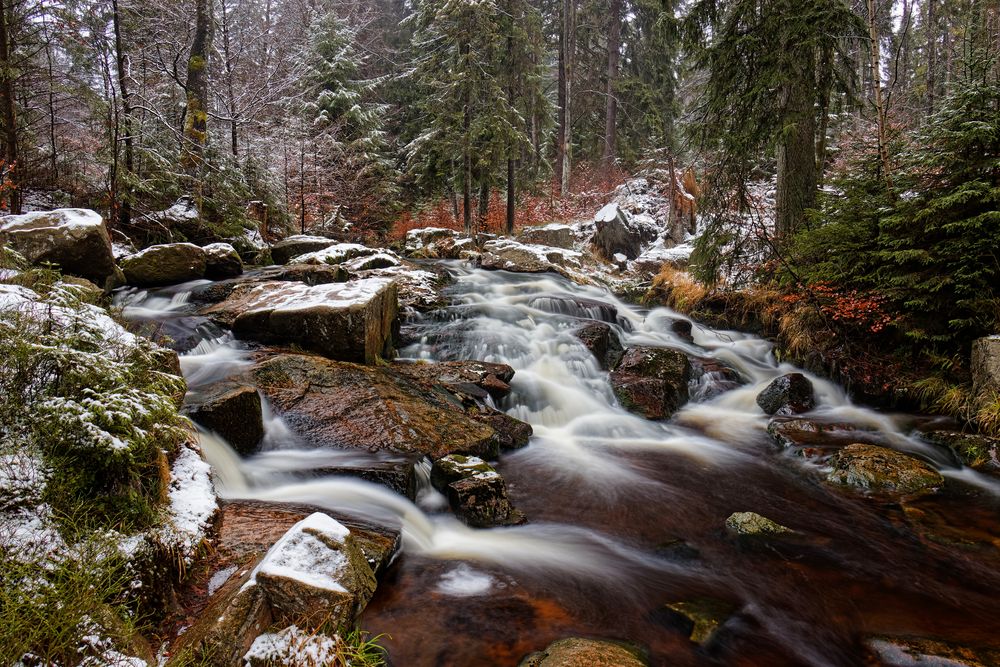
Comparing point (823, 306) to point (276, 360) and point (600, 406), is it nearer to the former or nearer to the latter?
point (600, 406)

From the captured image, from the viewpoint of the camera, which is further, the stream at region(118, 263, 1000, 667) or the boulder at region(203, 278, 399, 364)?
the boulder at region(203, 278, 399, 364)

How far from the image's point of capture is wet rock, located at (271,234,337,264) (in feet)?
42.2

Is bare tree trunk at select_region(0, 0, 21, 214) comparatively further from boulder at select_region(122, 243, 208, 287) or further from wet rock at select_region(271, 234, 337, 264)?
wet rock at select_region(271, 234, 337, 264)

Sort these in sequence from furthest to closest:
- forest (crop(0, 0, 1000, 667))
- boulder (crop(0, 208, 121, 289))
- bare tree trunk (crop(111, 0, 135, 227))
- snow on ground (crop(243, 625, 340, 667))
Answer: bare tree trunk (crop(111, 0, 135, 227))
boulder (crop(0, 208, 121, 289))
forest (crop(0, 0, 1000, 667))
snow on ground (crop(243, 625, 340, 667))

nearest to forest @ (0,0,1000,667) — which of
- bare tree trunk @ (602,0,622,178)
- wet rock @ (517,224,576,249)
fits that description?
wet rock @ (517,224,576,249)

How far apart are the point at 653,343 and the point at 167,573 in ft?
30.2

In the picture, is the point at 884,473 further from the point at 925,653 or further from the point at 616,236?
the point at 616,236

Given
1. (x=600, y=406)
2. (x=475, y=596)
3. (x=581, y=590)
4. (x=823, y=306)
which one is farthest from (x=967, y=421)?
(x=475, y=596)

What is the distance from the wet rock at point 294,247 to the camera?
12.9 meters

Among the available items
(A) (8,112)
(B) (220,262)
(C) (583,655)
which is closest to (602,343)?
(C) (583,655)

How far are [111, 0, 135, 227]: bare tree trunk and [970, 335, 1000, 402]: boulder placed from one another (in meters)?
13.6

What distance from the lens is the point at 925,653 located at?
3.02 m

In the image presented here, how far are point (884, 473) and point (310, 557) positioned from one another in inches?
231

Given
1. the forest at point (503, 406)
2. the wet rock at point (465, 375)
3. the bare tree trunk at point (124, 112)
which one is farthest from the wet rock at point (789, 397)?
the bare tree trunk at point (124, 112)
